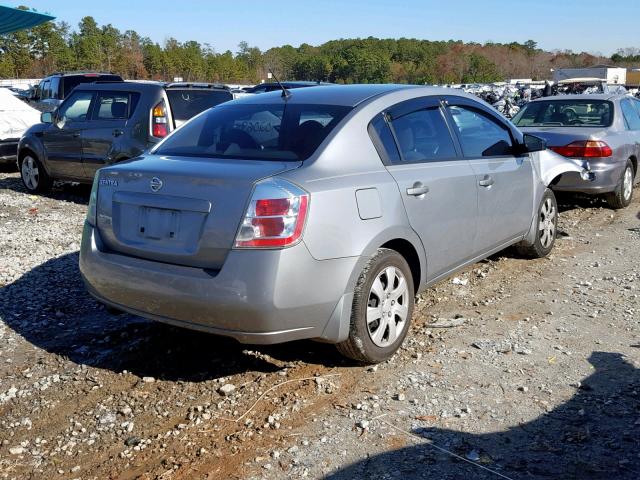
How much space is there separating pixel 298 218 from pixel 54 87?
17.7 meters

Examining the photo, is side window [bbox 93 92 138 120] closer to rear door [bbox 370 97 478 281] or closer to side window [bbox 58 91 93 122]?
side window [bbox 58 91 93 122]

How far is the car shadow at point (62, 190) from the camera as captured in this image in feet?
33.6

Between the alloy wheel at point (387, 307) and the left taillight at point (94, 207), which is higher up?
the left taillight at point (94, 207)

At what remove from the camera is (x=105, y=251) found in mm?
4047

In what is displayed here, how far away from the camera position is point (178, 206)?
3.69m

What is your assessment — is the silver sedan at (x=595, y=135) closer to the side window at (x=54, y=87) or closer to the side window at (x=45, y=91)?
the side window at (x=54, y=87)

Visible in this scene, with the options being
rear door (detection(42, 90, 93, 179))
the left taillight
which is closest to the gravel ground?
the left taillight

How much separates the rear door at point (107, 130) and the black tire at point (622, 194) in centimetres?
654

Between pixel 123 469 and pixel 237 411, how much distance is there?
709 millimetres

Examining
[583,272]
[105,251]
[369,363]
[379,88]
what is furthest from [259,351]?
[583,272]

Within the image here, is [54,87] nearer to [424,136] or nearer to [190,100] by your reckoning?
[190,100]

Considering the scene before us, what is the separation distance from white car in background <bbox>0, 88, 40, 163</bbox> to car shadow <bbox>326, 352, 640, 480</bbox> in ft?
36.9

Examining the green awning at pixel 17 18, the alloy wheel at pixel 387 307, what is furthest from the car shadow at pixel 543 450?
the green awning at pixel 17 18

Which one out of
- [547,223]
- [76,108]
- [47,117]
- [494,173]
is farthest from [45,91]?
[494,173]
